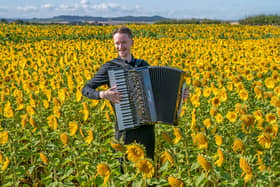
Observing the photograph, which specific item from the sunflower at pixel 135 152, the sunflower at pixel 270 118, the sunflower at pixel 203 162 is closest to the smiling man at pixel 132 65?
the sunflower at pixel 135 152

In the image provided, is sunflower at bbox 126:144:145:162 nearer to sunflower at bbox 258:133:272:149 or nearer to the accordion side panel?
the accordion side panel

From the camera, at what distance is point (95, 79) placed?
326 centimetres

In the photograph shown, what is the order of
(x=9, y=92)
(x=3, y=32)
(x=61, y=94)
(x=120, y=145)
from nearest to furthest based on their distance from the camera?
1. (x=120, y=145)
2. (x=61, y=94)
3. (x=9, y=92)
4. (x=3, y=32)

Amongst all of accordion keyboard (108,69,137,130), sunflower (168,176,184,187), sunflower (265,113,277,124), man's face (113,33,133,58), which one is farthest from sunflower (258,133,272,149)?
man's face (113,33,133,58)

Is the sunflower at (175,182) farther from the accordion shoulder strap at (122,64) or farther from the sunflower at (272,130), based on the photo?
the sunflower at (272,130)

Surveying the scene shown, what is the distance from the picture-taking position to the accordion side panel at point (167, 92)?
306 cm

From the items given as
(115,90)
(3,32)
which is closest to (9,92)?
(115,90)

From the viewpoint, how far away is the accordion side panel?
3.06 m

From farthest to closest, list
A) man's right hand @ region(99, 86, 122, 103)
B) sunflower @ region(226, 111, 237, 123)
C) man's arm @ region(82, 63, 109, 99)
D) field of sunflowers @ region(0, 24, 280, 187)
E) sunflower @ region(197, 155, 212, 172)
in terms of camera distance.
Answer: sunflower @ region(226, 111, 237, 123) → man's arm @ region(82, 63, 109, 99) → man's right hand @ region(99, 86, 122, 103) → field of sunflowers @ region(0, 24, 280, 187) → sunflower @ region(197, 155, 212, 172)

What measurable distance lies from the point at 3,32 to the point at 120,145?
1670cm

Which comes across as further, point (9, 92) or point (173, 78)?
point (9, 92)

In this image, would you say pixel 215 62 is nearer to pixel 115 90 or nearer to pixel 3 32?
pixel 115 90

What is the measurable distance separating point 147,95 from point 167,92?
0.71 ft

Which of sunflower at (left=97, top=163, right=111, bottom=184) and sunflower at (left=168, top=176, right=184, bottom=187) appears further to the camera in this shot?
sunflower at (left=97, top=163, right=111, bottom=184)
